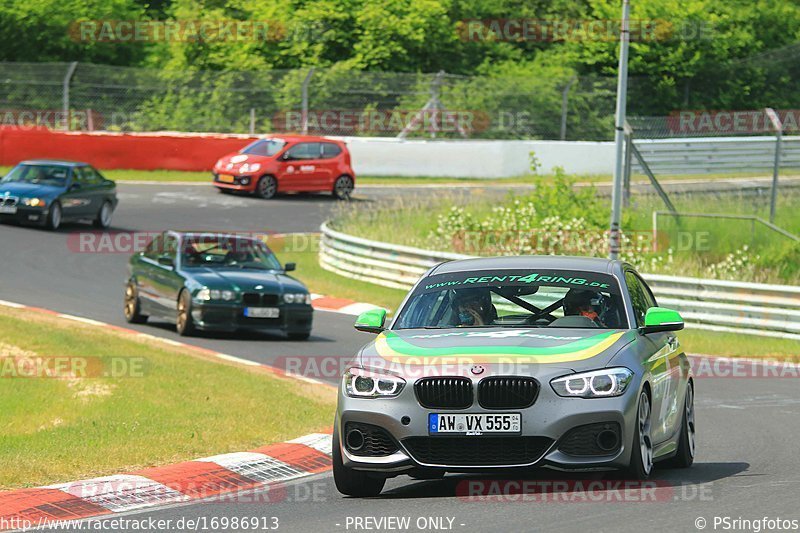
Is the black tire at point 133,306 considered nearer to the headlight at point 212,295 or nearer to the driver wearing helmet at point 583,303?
the headlight at point 212,295

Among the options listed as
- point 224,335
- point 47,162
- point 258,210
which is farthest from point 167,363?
point 258,210

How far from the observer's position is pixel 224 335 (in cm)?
2028

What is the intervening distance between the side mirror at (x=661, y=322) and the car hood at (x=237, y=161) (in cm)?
2997

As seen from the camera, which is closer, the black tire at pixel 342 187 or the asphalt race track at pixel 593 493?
the asphalt race track at pixel 593 493

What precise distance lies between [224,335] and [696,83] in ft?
130

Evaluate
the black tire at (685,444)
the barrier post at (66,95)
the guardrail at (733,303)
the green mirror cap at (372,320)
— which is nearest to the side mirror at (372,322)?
the green mirror cap at (372,320)

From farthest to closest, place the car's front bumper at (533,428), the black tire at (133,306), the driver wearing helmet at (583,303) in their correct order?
1. the black tire at (133,306)
2. the driver wearing helmet at (583,303)
3. the car's front bumper at (533,428)

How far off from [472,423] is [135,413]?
16.4 feet

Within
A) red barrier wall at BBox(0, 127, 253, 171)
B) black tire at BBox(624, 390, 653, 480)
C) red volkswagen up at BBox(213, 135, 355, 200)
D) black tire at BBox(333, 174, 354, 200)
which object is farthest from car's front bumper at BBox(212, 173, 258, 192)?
black tire at BBox(624, 390, 653, 480)

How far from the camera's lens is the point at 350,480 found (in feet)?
28.7

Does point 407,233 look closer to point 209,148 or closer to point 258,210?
point 258,210

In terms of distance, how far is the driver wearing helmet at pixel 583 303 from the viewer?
9539 mm

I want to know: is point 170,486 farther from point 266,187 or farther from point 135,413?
point 266,187

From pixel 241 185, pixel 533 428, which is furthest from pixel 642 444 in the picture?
pixel 241 185
